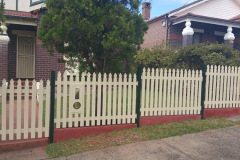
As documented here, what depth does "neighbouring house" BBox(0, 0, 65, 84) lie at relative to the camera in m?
8.77

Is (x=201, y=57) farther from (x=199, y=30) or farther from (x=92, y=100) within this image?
(x=199, y=30)

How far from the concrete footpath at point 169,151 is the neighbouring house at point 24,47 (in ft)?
17.5

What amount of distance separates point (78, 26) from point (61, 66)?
5.03 metres

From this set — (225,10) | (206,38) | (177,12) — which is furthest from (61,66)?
(225,10)

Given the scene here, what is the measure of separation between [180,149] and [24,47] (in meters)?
8.80

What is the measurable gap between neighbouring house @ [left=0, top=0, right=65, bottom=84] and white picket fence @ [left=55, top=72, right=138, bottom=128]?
448 centimetres

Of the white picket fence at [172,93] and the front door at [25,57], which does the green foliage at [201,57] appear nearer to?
the white picket fence at [172,93]

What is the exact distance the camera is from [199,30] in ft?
47.0

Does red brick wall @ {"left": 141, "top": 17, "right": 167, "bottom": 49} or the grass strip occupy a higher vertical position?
red brick wall @ {"left": 141, "top": 17, "right": 167, "bottom": 49}

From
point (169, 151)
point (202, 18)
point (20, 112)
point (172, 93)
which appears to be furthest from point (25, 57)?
point (202, 18)

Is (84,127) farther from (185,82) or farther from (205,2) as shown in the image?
(205,2)

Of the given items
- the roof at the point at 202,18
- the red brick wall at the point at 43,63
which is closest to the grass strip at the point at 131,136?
the red brick wall at the point at 43,63

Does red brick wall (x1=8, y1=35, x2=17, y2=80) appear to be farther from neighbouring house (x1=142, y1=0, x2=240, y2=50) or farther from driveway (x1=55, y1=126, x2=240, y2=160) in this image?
neighbouring house (x1=142, y1=0, x2=240, y2=50)

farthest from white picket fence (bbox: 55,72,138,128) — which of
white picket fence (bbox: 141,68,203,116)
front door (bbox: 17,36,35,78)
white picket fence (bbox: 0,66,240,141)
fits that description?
front door (bbox: 17,36,35,78)
